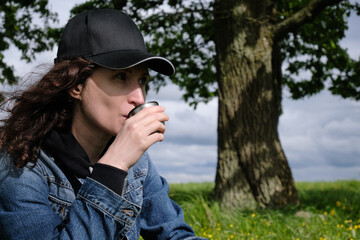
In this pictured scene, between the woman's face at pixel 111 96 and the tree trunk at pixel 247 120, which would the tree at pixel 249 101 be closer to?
the tree trunk at pixel 247 120

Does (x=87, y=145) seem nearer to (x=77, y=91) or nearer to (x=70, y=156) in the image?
(x=70, y=156)

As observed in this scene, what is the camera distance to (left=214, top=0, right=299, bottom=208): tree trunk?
22.5ft

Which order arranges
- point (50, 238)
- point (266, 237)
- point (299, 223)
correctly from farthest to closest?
point (299, 223), point (266, 237), point (50, 238)

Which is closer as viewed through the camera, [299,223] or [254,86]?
[299,223]

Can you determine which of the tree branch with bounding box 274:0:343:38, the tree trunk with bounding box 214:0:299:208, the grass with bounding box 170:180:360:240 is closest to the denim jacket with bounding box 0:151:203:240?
the grass with bounding box 170:180:360:240

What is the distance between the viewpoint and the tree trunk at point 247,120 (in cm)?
687

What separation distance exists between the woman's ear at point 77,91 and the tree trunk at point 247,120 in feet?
15.9

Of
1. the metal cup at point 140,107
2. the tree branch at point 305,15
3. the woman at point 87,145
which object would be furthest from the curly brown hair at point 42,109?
the tree branch at point 305,15

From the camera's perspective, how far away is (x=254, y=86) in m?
6.95

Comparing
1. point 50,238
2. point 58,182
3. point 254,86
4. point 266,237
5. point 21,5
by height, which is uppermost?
point 21,5

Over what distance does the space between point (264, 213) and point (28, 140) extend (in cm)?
497

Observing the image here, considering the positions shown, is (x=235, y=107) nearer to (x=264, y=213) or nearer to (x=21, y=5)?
(x=264, y=213)

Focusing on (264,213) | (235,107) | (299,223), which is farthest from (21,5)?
(299,223)

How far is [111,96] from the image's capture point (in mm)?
Result: 2166
